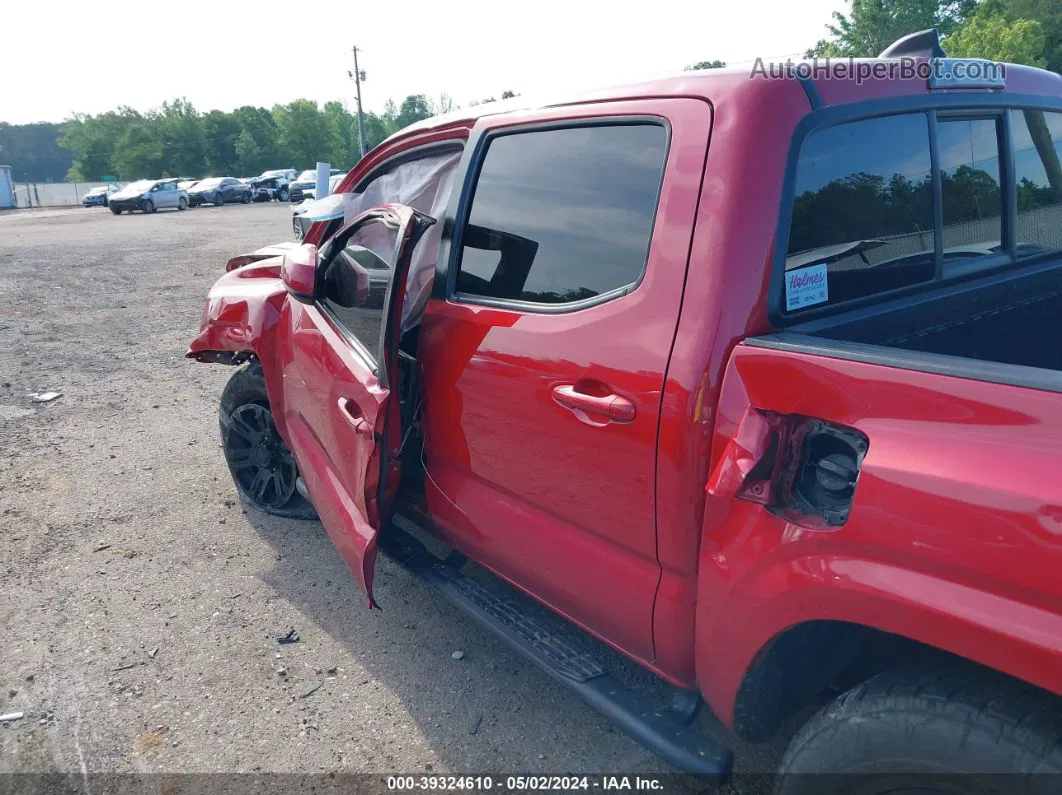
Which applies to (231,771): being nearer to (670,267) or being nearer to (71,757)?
(71,757)

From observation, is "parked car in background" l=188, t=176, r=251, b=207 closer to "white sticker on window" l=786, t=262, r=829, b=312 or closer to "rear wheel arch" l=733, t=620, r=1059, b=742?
"white sticker on window" l=786, t=262, r=829, b=312

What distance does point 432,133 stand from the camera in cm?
303

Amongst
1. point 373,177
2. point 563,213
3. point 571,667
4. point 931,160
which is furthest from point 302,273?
point 931,160

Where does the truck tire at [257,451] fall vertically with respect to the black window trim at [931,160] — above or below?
below

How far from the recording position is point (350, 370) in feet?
9.18

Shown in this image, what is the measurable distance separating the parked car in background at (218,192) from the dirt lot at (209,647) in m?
38.0

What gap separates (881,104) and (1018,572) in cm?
133

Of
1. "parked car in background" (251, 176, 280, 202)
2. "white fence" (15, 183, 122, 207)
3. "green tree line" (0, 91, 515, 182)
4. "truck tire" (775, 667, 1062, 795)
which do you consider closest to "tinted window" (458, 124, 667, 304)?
"truck tire" (775, 667, 1062, 795)

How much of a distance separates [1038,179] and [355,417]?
2.55 m

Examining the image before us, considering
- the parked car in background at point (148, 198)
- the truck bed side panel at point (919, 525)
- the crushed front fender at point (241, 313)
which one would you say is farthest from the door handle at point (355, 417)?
the parked car in background at point (148, 198)

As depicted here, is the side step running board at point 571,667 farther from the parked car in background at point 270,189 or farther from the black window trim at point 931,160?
the parked car in background at point 270,189

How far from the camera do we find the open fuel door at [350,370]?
255 cm

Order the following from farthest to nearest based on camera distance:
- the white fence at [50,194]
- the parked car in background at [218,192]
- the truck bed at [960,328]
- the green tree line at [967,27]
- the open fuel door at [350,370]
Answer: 1. the white fence at [50,194]
2. the parked car in background at [218,192]
3. the green tree line at [967,27]
4. the open fuel door at [350,370]
5. the truck bed at [960,328]

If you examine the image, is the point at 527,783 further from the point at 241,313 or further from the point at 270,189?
the point at 270,189
